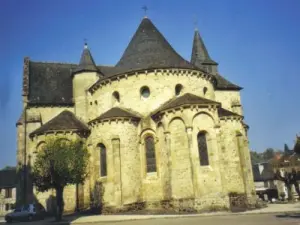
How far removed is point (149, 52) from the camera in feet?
90.8

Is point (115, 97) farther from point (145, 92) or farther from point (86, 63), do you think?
point (86, 63)

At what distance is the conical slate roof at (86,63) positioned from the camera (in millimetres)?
32312

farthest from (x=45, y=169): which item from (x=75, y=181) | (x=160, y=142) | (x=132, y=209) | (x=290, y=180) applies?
(x=290, y=180)

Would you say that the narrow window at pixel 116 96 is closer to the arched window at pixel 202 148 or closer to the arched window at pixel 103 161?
the arched window at pixel 103 161

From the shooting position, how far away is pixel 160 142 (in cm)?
2380

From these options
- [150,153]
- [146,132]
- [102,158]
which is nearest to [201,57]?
[146,132]

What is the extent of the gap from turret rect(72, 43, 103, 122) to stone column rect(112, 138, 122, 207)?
8.63 m

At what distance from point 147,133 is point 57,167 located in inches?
299

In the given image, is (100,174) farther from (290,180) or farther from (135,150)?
(290,180)

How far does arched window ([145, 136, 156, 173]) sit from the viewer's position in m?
24.2

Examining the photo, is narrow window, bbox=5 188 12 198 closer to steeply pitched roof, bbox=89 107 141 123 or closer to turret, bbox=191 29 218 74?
steeply pitched roof, bbox=89 107 141 123

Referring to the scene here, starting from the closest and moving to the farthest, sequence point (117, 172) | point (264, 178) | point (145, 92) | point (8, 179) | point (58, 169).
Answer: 1. point (58, 169)
2. point (117, 172)
3. point (145, 92)
4. point (264, 178)
5. point (8, 179)

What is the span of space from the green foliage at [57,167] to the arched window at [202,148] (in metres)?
8.37

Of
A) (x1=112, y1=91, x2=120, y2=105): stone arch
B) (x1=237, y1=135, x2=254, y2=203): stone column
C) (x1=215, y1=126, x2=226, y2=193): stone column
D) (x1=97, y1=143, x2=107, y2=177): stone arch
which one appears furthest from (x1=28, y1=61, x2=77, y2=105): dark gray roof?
(x1=237, y1=135, x2=254, y2=203): stone column
